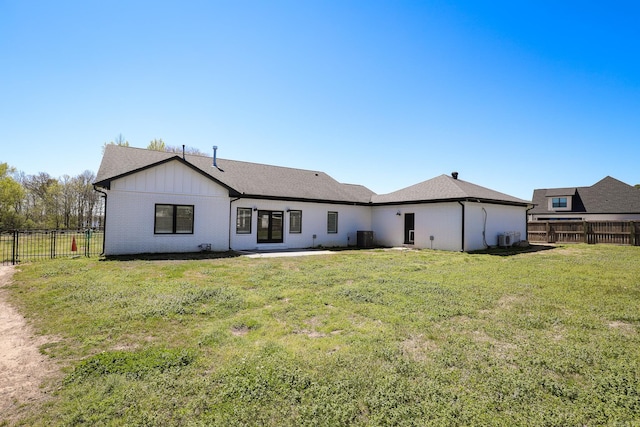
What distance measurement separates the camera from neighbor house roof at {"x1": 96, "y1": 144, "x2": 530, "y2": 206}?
45.7 ft

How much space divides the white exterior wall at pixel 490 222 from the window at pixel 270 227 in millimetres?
9385

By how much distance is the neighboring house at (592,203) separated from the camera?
26.0 meters

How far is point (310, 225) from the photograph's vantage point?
651 inches

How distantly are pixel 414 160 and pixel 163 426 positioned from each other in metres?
21.4

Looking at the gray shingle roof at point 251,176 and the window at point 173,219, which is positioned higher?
the gray shingle roof at point 251,176

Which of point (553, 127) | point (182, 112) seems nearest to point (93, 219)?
point (182, 112)

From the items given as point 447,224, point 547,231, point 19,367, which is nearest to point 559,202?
point 547,231

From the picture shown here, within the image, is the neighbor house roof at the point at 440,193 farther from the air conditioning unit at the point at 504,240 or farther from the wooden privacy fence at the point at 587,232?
the wooden privacy fence at the point at 587,232

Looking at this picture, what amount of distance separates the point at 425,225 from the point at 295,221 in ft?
23.2

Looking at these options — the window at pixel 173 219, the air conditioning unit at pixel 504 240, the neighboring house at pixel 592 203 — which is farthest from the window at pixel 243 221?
the neighboring house at pixel 592 203

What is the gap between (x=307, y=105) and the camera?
16.2 m

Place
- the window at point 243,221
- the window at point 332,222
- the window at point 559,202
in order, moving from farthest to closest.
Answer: the window at point 559,202
the window at point 332,222
the window at point 243,221

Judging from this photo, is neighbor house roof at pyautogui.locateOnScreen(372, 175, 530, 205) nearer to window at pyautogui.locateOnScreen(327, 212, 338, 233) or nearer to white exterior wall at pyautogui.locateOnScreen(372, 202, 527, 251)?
white exterior wall at pyautogui.locateOnScreen(372, 202, 527, 251)

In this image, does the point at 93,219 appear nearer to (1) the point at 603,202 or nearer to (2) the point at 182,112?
(2) the point at 182,112
